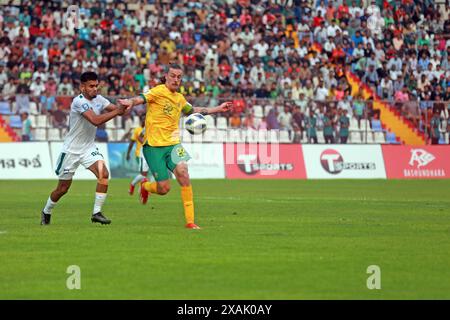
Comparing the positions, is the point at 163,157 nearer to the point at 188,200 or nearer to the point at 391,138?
the point at 188,200

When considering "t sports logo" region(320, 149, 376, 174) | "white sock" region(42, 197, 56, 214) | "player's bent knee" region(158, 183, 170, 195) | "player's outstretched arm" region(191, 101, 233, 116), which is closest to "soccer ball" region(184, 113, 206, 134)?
"player's outstretched arm" region(191, 101, 233, 116)

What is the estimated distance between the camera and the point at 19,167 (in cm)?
3612

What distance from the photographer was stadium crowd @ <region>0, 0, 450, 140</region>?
38.7 m

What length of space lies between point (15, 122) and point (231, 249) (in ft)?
74.3

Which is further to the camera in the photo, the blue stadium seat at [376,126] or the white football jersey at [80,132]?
the blue stadium seat at [376,126]

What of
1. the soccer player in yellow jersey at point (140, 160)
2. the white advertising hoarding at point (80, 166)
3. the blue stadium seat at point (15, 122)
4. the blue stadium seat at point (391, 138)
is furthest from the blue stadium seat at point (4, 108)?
the blue stadium seat at point (391, 138)

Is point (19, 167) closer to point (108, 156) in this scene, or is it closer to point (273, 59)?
point (108, 156)

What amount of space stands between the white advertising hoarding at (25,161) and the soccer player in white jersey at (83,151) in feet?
58.7

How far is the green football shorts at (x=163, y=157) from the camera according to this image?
17.8m

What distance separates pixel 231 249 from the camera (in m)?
14.1

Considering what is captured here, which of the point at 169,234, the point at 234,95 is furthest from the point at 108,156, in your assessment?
the point at 169,234

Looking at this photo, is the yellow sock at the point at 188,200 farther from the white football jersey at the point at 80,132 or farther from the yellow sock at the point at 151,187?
the white football jersey at the point at 80,132

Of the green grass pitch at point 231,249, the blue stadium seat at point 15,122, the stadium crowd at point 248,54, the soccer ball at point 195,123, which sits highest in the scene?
the stadium crowd at point 248,54

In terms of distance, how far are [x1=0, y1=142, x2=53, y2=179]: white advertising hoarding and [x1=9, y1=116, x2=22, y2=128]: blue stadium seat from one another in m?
0.59
